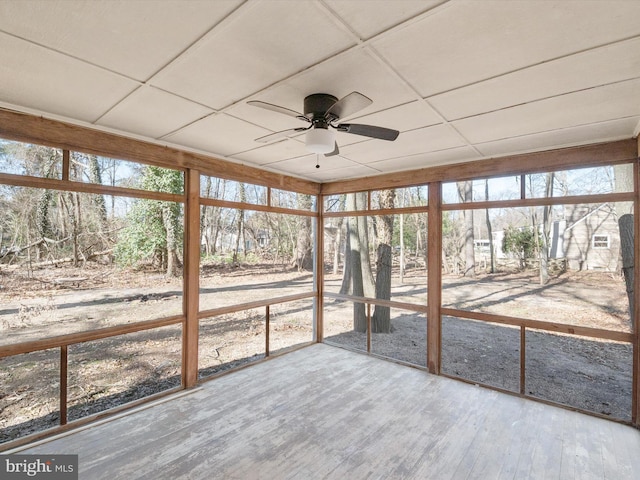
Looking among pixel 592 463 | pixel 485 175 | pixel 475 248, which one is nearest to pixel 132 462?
pixel 592 463

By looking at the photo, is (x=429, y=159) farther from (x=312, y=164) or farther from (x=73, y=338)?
(x=73, y=338)

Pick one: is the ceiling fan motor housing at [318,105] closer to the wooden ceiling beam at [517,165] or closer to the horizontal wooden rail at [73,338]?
the wooden ceiling beam at [517,165]

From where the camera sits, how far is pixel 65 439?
261 cm

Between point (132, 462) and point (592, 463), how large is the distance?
3.66 m

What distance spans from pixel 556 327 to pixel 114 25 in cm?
454

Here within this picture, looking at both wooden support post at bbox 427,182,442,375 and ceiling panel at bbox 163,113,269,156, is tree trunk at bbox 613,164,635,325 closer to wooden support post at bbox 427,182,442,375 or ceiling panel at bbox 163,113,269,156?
wooden support post at bbox 427,182,442,375

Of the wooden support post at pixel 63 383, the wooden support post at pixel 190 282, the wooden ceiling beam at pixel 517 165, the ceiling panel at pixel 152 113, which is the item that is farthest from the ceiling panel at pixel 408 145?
the wooden support post at pixel 63 383

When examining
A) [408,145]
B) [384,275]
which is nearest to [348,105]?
[408,145]

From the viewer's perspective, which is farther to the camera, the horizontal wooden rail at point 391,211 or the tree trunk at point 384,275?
the tree trunk at point 384,275

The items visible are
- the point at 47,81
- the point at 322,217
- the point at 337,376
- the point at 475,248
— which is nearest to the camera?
the point at 47,81

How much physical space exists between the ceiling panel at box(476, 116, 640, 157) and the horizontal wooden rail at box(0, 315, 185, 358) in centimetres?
→ 412

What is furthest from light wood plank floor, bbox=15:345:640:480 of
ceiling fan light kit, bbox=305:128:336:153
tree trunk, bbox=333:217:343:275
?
tree trunk, bbox=333:217:343:275

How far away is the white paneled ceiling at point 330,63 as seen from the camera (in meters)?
1.36

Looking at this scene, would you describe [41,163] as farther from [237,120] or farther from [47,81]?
[237,120]
